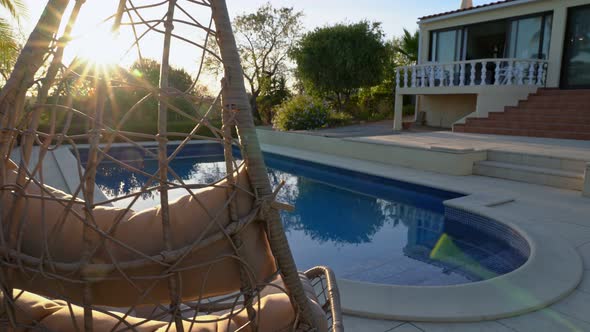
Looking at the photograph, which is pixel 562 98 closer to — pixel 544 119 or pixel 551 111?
pixel 551 111

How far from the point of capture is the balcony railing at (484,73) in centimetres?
1026

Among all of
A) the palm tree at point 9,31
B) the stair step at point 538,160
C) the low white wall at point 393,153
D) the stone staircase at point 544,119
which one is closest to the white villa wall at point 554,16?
the stone staircase at point 544,119

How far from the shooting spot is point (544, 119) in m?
9.00

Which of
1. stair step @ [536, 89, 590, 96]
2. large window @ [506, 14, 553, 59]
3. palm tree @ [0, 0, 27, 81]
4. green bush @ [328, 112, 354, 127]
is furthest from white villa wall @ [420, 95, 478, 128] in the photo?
palm tree @ [0, 0, 27, 81]

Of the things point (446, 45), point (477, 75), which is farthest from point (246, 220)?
point (446, 45)

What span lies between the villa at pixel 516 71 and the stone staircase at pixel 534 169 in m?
2.85

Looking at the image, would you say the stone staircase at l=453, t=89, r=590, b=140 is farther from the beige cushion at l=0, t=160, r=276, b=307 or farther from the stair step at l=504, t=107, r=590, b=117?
the beige cushion at l=0, t=160, r=276, b=307

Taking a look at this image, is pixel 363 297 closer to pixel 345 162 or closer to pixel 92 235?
pixel 92 235

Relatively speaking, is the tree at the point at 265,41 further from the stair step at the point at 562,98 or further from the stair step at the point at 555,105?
the stair step at the point at 562,98

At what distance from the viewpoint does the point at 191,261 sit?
3.02 feet

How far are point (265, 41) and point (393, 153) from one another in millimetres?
13275

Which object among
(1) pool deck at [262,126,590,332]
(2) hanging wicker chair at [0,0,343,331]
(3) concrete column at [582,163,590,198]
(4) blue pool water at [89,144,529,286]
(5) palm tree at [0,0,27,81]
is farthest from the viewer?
(5) palm tree at [0,0,27,81]

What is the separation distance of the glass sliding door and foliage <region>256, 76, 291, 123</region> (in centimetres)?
1151

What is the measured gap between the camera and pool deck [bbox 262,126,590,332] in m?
2.29
